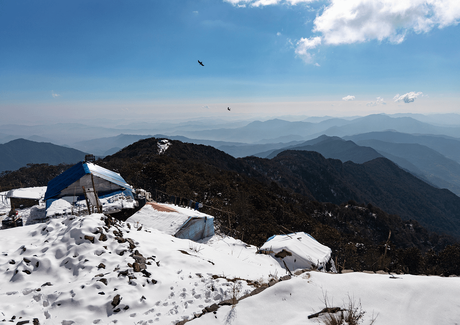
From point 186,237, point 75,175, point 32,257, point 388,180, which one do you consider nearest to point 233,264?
point 186,237

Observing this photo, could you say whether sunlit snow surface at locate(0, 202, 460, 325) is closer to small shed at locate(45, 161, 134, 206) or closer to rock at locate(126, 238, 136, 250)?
rock at locate(126, 238, 136, 250)

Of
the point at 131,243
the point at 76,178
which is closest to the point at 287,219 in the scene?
the point at 76,178

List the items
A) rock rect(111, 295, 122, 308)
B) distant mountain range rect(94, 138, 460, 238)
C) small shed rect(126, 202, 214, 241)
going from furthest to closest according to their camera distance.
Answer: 1. distant mountain range rect(94, 138, 460, 238)
2. small shed rect(126, 202, 214, 241)
3. rock rect(111, 295, 122, 308)

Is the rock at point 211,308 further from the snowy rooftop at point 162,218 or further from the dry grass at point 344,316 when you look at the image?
the snowy rooftop at point 162,218

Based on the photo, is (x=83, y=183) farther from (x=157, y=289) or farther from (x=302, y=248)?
(x=302, y=248)

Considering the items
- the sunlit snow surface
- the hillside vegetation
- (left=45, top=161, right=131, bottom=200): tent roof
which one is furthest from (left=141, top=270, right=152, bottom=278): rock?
(left=45, top=161, right=131, bottom=200): tent roof

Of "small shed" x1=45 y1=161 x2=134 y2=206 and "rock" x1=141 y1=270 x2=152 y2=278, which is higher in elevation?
"small shed" x1=45 y1=161 x2=134 y2=206

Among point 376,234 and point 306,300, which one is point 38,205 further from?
point 376,234
